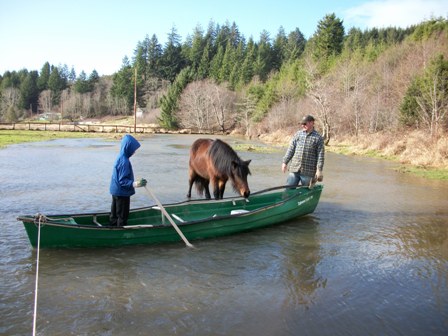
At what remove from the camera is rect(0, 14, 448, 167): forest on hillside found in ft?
105

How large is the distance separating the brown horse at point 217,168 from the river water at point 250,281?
120 centimetres

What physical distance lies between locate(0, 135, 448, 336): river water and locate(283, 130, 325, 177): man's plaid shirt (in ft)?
3.82

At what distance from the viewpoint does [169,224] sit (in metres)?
6.28

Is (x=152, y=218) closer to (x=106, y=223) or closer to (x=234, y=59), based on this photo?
(x=106, y=223)

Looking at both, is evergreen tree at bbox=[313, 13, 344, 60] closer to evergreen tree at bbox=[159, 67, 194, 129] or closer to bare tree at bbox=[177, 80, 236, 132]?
bare tree at bbox=[177, 80, 236, 132]

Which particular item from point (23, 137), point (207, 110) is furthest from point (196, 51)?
point (23, 137)

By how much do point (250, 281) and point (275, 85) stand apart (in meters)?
58.4

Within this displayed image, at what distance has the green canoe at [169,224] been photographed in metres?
5.66

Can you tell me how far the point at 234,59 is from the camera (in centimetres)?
8469

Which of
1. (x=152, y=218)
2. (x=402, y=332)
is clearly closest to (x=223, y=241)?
(x=152, y=218)

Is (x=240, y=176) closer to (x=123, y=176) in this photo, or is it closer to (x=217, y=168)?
(x=217, y=168)

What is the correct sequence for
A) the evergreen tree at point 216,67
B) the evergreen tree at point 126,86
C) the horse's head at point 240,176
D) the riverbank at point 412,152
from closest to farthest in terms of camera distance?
the horse's head at point 240,176
the riverbank at point 412,152
the evergreen tree at point 216,67
the evergreen tree at point 126,86

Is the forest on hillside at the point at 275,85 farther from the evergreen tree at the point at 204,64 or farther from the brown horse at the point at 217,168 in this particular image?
the brown horse at the point at 217,168

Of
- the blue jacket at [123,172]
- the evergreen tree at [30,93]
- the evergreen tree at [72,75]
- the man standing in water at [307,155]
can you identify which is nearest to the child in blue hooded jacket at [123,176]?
the blue jacket at [123,172]
